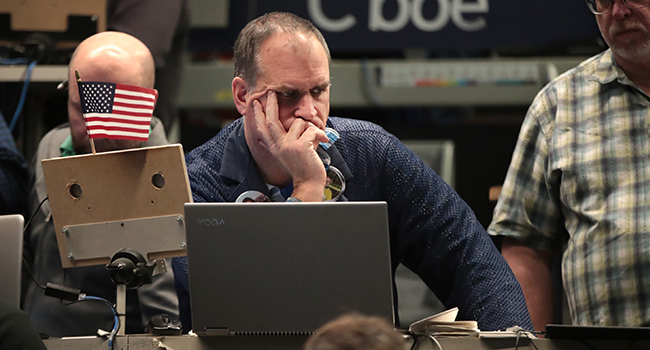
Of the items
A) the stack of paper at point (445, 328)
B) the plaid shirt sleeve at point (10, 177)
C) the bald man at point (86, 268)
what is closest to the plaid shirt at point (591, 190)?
the stack of paper at point (445, 328)

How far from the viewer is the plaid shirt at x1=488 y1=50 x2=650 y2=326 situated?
2545 mm

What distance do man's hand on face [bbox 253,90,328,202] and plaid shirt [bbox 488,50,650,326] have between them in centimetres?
77

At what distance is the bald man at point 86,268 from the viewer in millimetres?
2594

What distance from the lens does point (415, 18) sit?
449 centimetres

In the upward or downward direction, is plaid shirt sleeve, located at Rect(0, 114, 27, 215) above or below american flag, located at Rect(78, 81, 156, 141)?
below

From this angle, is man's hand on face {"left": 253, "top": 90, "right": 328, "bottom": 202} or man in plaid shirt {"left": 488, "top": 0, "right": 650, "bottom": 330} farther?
man in plaid shirt {"left": 488, "top": 0, "right": 650, "bottom": 330}

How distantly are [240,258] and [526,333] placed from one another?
2.10 ft

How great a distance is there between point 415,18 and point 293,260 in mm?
2936

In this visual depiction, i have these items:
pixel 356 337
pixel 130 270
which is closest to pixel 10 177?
pixel 130 270

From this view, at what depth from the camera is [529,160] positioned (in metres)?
2.81

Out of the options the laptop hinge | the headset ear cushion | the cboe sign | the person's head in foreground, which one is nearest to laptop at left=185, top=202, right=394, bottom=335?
the laptop hinge

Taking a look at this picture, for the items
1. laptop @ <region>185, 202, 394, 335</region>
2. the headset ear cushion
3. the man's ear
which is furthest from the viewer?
the man's ear

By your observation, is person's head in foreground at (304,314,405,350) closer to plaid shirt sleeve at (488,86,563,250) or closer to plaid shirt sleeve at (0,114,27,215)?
plaid shirt sleeve at (488,86,563,250)

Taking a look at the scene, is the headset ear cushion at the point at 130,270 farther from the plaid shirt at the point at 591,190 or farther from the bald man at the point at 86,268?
the plaid shirt at the point at 591,190
